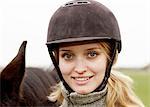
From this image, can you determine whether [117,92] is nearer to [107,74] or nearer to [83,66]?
[107,74]

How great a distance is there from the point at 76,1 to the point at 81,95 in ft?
2.53

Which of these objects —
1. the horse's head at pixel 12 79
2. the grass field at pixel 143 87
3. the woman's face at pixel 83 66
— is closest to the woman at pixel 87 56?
the woman's face at pixel 83 66

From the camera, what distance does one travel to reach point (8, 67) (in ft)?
9.95

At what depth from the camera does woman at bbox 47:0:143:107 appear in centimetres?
363

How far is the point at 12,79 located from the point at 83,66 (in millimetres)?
640

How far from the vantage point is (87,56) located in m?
3.60

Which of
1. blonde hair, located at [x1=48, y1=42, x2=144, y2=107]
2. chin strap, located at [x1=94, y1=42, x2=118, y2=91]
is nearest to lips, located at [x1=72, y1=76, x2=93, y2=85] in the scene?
chin strap, located at [x1=94, y1=42, x2=118, y2=91]

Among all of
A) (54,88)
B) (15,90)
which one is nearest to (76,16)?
(54,88)

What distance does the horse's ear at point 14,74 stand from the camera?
297 cm

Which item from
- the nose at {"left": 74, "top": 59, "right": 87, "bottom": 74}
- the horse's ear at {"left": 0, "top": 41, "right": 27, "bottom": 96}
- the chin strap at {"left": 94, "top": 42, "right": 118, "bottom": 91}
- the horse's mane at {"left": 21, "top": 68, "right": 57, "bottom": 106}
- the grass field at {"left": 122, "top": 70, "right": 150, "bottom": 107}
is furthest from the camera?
the grass field at {"left": 122, "top": 70, "right": 150, "bottom": 107}

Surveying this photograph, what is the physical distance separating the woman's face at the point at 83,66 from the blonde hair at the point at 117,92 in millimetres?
109

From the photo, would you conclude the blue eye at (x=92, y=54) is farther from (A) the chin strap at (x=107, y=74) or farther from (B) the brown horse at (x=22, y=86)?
(B) the brown horse at (x=22, y=86)

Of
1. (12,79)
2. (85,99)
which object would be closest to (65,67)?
(85,99)

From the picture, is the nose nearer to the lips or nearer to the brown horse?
the lips
